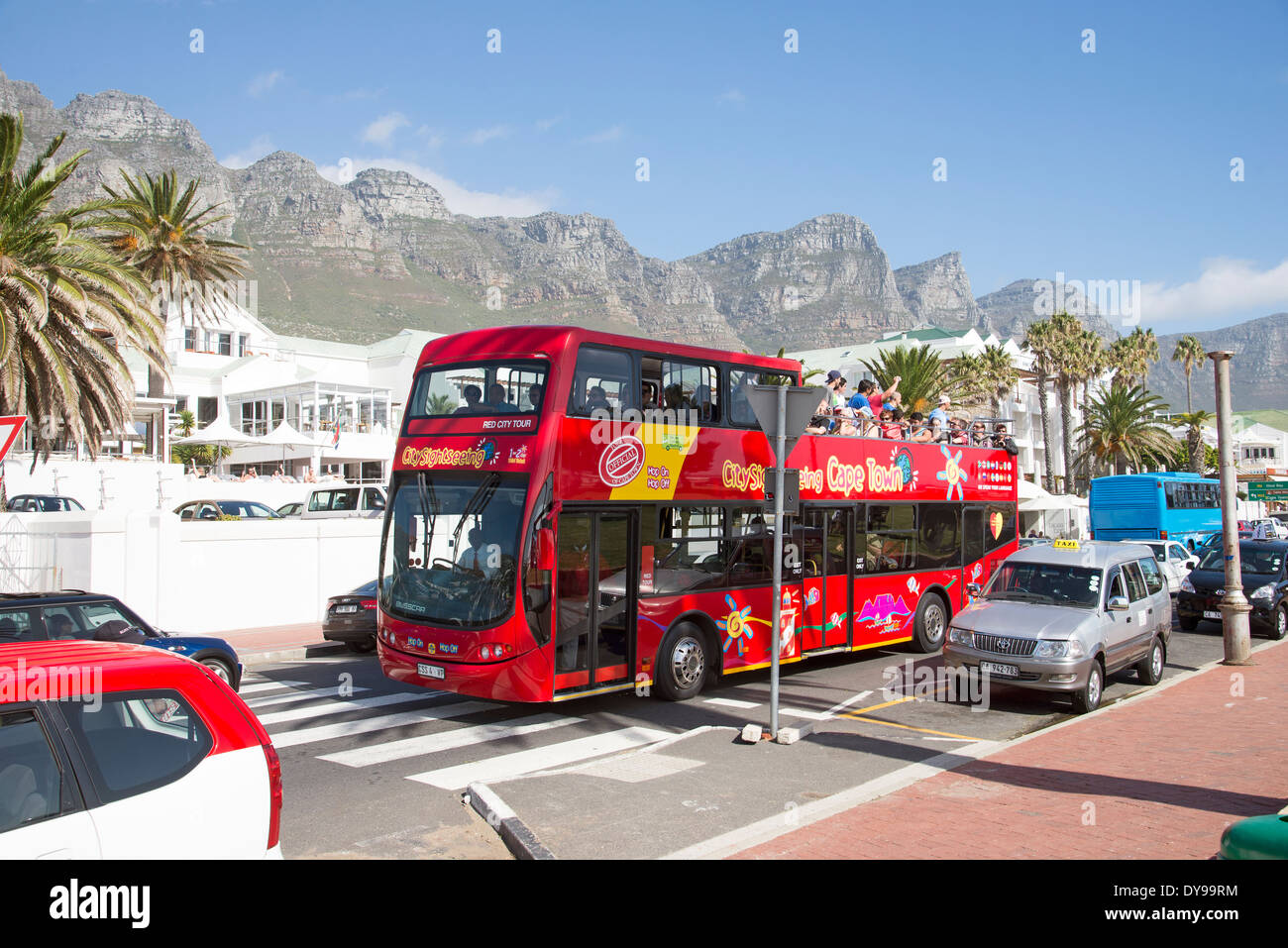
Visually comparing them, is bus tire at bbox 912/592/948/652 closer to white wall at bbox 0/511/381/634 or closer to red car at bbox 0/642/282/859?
white wall at bbox 0/511/381/634

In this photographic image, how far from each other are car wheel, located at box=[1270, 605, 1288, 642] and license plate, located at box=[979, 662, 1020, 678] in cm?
1070

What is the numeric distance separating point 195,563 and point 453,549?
32.1 ft

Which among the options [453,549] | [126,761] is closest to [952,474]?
[453,549]

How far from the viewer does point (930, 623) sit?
15.9 metres

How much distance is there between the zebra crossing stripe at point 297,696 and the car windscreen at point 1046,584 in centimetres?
845

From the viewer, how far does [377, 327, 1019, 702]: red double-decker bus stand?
31.0 ft

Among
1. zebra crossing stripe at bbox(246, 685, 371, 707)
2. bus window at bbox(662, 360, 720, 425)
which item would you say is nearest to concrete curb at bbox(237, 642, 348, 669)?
zebra crossing stripe at bbox(246, 685, 371, 707)

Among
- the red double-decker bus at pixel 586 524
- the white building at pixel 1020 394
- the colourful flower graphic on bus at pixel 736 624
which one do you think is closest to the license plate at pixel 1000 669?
the red double-decker bus at pixel 586 524

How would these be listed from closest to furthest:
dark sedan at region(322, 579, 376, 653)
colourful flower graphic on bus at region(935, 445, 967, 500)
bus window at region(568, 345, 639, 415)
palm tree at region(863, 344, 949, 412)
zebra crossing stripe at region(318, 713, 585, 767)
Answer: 1. zebra crossing stripe at region(318, 713, 585, 767)
2. bus window at region(568, 345, 639, 415)
3. dark sedan at region(322, 579, 376, 653)
4. colourful flower graphic on bus at region(935, 445, 967, 500)
5. palm tree at region(863, 344, 949, 412)

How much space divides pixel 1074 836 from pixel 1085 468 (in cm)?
6829
